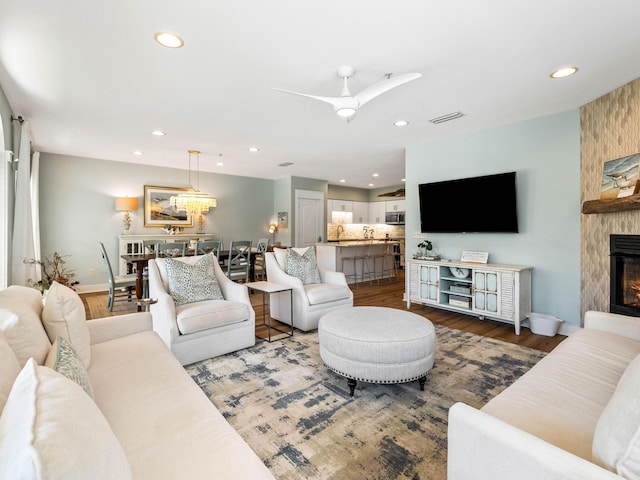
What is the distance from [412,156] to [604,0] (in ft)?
10.8

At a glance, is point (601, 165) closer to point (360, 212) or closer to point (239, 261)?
point (239, 261)

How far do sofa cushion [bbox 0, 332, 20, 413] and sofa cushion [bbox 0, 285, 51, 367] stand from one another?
15 centimetres

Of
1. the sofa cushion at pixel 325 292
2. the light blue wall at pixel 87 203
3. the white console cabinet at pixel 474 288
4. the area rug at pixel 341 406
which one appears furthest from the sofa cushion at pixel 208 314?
the light blue wall at pixel 87 203

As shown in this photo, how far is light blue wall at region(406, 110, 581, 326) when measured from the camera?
353cm

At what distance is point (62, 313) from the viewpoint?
1.59 meters

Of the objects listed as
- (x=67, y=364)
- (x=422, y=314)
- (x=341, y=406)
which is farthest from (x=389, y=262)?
(x=67, y=364)

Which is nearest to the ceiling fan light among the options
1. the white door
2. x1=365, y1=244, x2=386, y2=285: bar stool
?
x1=365, y1=244, x2=386, y2=285: bar stool

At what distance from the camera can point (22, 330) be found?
125cm

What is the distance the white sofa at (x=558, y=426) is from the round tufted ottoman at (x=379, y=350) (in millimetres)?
707

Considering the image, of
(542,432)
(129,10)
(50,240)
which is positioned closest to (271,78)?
(129,10)

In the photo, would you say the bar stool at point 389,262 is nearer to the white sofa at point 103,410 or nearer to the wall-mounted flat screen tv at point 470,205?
the wall-mounted flat screen tv at point 470,205

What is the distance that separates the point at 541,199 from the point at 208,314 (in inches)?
157

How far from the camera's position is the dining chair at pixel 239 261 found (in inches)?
202

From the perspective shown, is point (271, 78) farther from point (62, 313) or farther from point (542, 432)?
point (542, 432)
